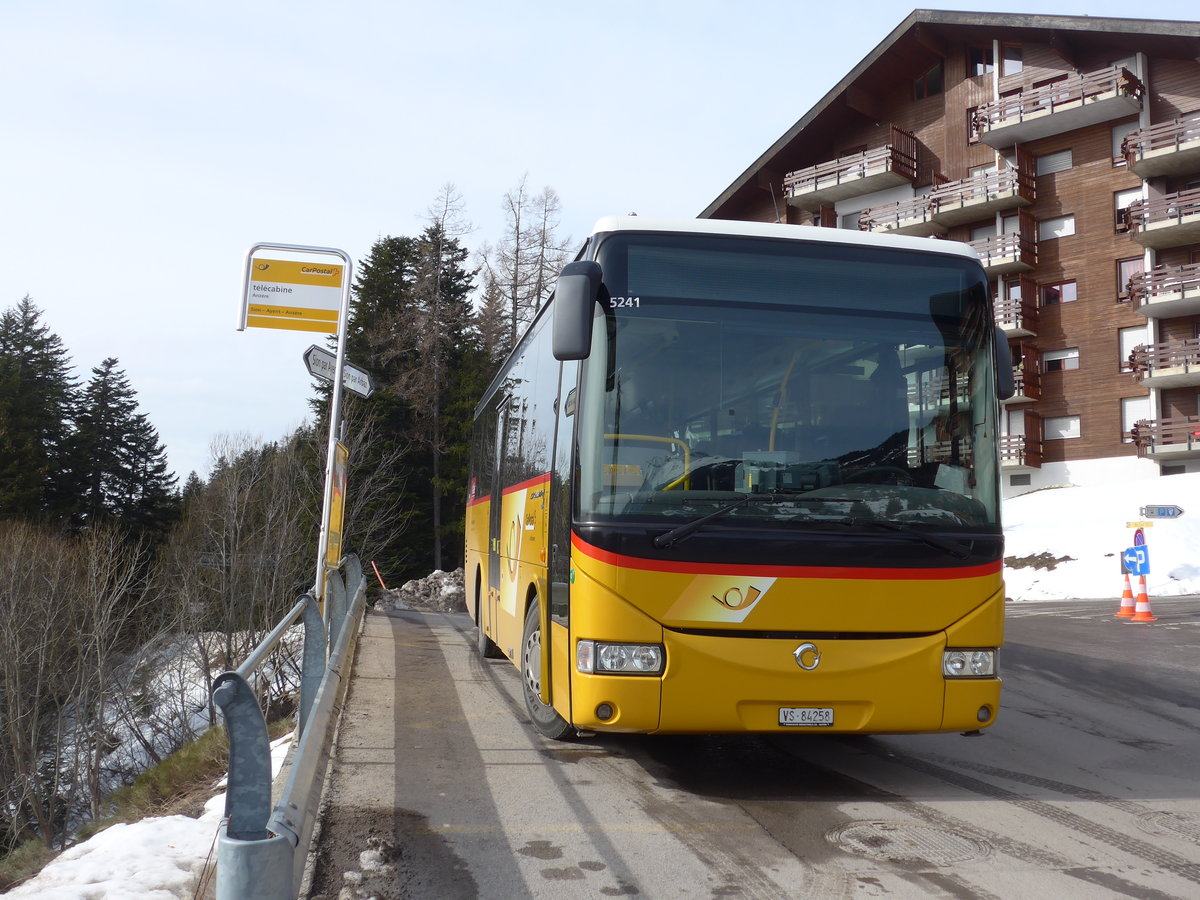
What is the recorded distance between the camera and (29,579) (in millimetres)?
39156

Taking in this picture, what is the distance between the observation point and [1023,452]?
37562 mm

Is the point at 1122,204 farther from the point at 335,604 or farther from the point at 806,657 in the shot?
the point at 806,657

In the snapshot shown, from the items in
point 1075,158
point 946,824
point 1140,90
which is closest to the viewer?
point 946,824

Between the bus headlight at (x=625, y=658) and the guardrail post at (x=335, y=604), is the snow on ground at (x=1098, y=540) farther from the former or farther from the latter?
the bus headlight at (x=625, y=658)

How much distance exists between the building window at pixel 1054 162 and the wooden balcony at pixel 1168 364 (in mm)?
7630

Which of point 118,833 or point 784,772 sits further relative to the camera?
point 784,772

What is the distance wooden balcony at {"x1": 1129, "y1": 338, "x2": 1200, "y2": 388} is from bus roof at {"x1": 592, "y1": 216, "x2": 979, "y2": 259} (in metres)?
31.3

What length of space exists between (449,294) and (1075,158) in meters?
30.1

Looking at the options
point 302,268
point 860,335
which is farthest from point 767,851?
point 302,268

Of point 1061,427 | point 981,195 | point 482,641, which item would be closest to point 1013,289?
point 981,195

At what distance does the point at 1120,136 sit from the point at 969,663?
3648cm

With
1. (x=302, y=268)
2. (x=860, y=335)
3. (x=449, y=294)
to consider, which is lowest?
(x=860, y=335)

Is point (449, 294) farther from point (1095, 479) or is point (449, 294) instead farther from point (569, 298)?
point (569, 298)

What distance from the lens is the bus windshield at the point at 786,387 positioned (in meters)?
5.65
